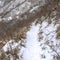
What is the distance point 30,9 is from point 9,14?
115 cm

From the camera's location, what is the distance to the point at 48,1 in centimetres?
1238

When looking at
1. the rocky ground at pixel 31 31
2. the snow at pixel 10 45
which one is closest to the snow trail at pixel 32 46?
the rocky ground at pixel 31 31

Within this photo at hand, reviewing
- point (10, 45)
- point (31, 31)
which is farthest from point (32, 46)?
point (31, 31)

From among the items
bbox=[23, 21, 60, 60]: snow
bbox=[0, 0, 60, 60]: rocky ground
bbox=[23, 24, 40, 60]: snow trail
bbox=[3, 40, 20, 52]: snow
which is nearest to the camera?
bbox=[23, 21, 60, 60]: snow

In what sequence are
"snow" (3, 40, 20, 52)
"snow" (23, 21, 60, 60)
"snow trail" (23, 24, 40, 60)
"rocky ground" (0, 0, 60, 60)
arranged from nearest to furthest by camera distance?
"snow" (23, 21, 60, 60), "snow trail" (23, 24, 40, 60), "rocky ground" (0, 0, 60, 60), "snow" (3, 40, 20, 52)

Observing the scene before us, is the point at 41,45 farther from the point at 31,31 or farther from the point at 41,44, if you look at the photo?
the point at 31,31

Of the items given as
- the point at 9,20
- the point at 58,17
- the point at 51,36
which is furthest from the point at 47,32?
the point at 9,20

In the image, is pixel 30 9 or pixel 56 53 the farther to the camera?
pixel 30 9

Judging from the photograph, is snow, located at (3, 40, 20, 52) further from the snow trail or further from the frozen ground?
the snow trail

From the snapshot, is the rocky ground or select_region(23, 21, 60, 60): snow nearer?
select_region(23, 21, 60, 60): snow

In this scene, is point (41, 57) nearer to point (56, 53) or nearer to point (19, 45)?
point (56, 53)

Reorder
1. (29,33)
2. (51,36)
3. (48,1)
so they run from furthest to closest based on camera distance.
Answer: (48,1)
(29,33)
(51,36)

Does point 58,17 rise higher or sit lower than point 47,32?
higher

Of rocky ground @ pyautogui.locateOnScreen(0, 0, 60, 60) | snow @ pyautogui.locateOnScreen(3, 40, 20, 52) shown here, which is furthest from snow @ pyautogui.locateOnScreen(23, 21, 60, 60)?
snow @ pyautogui.locateOnScreen(3, 40, 20, 52)
